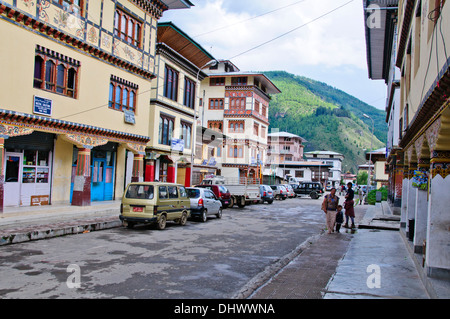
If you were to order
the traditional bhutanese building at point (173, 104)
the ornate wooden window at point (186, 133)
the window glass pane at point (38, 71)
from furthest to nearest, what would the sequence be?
the ornate wooden window at point (186, 133)
the traditional bhutanese building at point (173, 104)
the window glass pane at point (38, 71)

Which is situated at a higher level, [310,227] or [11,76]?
[11,76]

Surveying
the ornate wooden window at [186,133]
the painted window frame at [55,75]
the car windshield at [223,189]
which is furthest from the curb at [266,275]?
the ornate wooden window at [186,133]

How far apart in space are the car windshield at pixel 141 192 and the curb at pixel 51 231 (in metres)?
1.53

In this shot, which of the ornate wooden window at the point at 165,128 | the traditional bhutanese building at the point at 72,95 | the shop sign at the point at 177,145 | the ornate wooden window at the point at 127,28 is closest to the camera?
the traditional bhutanese building at the point at 72,95

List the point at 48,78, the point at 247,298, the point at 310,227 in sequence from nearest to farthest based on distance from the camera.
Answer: the point at 247,298, the point at 48,78, the point at 310,227

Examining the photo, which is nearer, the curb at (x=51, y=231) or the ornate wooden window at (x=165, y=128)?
the curb at (x=51, y=231)

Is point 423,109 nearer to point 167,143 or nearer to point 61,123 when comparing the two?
point 61,123

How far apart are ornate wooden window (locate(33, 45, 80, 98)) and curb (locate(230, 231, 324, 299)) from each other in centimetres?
1258

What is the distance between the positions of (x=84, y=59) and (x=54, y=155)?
4.94 meters

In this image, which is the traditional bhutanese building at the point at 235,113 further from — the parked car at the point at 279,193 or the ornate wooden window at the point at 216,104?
the parked car at the point at 279,193

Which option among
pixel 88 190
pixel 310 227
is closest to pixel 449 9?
pixel 310 227

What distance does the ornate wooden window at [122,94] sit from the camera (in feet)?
69.7

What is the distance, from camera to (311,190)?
47625 mm

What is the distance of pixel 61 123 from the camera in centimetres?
1712
